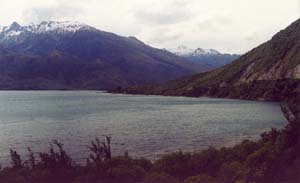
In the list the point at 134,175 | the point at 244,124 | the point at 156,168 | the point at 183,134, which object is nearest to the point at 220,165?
the point at 156,168

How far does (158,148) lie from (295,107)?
2525cm

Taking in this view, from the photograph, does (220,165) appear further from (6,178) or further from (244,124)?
(244,124)

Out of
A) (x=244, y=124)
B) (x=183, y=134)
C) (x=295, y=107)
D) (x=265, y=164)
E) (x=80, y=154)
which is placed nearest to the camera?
(x=265, y=164)

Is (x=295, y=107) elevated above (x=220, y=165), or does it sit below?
above

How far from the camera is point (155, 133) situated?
80688mm

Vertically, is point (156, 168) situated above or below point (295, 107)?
below

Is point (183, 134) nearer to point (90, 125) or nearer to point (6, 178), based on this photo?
point (90, 125)

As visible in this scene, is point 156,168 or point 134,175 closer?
point 134,175

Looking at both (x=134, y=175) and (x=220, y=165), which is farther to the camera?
(x=220, y=165)

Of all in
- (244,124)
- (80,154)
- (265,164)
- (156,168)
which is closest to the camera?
(265,164)

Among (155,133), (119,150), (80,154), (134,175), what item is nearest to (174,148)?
(119,150)

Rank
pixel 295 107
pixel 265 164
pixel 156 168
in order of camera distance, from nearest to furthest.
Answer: pixel 265 164, pixel 156 168, pixel 295 107

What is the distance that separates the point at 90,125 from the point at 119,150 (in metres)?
41.0

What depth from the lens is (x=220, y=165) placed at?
1409 inches
